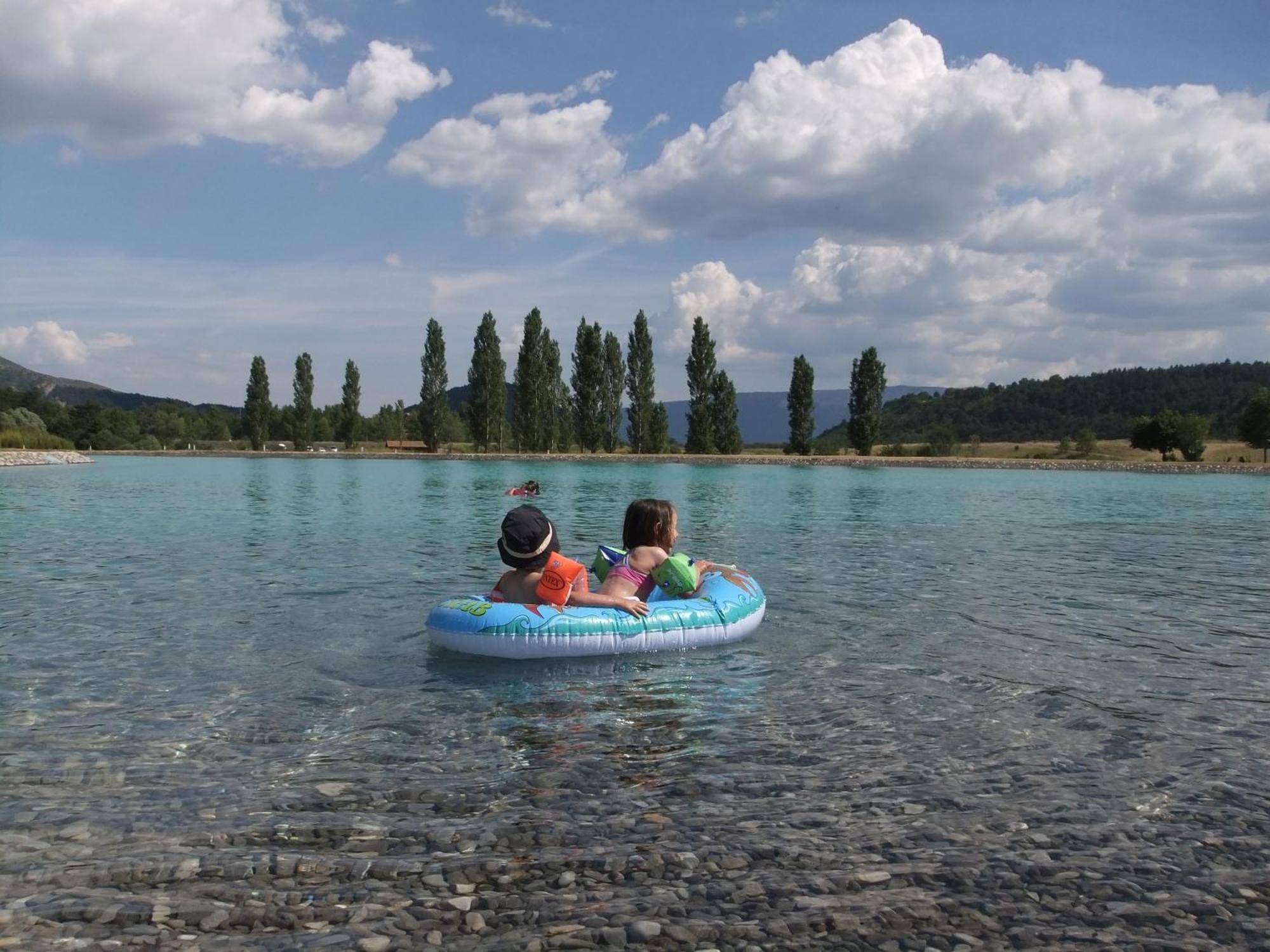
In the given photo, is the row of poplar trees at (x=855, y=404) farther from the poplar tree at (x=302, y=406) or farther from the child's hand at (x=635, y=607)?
the child's hand at (x=635, y=607)

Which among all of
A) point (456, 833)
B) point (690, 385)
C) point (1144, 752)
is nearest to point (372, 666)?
point (456, 833)

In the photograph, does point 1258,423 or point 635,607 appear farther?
point 1258,423

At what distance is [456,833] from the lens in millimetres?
4488

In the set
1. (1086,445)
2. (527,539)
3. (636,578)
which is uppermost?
(1086,445)

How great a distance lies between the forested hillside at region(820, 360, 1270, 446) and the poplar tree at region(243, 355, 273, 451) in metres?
86.7

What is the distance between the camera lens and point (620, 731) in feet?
20.2

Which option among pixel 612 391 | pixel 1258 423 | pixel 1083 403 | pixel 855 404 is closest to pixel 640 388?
pixel 612 391

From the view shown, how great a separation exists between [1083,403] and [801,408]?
97.3m

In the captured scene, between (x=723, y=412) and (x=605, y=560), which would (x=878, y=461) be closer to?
(x=723, y=412)

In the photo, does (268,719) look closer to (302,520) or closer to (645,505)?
(645,505)

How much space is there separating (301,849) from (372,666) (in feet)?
12.2

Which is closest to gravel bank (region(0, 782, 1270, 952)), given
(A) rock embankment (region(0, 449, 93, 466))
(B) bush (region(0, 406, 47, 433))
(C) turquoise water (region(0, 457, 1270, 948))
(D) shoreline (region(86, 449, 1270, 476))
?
(C) turquoise water (region(0, 457, 1270, 948))

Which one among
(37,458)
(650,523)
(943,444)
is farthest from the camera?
(943,444)

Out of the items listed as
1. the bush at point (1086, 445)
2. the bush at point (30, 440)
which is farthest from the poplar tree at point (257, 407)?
the bush at point (1086, 445)
